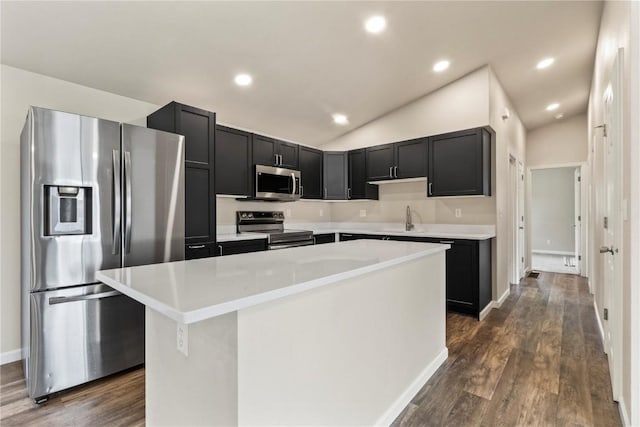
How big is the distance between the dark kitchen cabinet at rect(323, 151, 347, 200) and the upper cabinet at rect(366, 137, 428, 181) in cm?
41

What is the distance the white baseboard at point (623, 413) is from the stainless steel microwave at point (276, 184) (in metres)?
3.43

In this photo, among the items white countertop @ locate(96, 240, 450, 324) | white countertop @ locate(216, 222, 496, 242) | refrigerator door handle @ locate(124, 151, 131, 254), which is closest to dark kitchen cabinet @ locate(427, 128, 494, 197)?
white countertop @ locate(216, 222, 496, 242)

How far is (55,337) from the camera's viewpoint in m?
2.03

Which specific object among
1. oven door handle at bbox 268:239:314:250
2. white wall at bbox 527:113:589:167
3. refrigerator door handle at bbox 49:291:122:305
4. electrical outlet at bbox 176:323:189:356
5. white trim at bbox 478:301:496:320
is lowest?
white trim at bbox 478:301:496:320

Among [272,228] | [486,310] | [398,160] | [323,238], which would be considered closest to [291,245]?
[272,228]

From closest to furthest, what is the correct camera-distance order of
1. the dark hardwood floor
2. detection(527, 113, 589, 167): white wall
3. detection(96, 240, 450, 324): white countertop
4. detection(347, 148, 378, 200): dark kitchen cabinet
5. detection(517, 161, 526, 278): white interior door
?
detection(96, 240, 450, 324): white countertop, the dark hardwood floor, detection(347, 148, 378, 200): dark kitchen cabinet, detection(517, 161, 526, 278): white interior door, detection(527, 113, 589, 167): white wall

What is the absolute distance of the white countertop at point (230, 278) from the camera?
0.90m

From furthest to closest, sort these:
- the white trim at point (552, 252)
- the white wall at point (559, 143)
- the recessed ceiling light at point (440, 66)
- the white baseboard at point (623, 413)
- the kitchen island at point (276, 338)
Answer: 1. the white trim at point (552, 252)
2. the white wall at point (559, 143)
3. the recessed ceiling light at point (440, 66)
4. the white baseboard at point (623, 413)
5. the kitchen island at point (276, 338)

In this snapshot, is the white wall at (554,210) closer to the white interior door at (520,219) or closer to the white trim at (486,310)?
the white interior door at (520,219)

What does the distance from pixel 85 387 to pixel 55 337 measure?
0.44m

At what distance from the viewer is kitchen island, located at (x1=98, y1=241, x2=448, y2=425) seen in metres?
1.01

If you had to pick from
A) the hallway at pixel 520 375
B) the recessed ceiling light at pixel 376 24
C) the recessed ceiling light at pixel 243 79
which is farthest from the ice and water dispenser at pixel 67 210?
the recessed ceiling light at pixel 376 24

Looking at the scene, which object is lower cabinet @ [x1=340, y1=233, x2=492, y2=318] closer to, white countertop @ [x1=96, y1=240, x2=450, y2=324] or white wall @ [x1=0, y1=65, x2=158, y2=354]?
white countertop @ [x1=96, y1=240, x2=450, y2=324]

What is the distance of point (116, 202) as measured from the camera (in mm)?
2240
